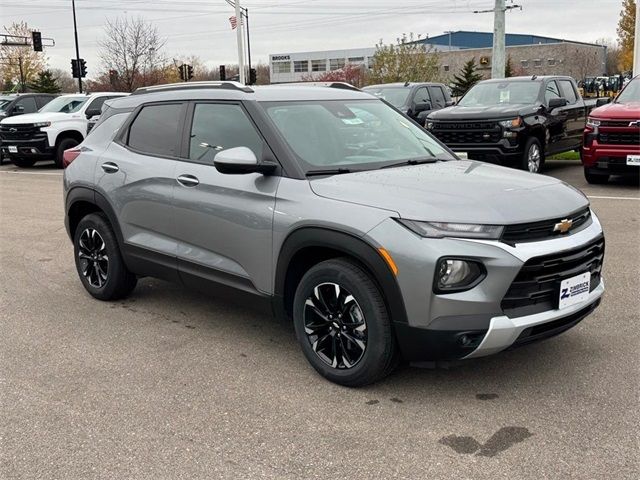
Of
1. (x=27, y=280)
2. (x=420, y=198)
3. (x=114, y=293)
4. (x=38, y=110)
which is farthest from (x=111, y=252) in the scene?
(x=38, y=110)

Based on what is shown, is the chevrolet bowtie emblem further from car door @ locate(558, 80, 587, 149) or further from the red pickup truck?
car door @ locate(558, 80, 587, 149)

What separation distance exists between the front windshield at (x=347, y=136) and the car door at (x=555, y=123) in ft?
27.7

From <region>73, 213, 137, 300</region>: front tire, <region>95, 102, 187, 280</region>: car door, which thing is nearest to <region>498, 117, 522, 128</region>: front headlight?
<region>95, 102, 187, 280</region>: car door

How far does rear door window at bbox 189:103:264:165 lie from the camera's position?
4434 millimetres

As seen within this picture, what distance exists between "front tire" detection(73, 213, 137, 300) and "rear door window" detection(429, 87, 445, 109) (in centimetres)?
1141

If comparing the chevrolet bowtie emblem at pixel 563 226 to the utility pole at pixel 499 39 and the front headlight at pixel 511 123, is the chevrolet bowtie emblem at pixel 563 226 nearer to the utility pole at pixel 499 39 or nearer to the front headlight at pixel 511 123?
the front headlight at pixel 511 123

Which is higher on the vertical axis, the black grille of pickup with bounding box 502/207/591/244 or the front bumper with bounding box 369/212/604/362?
the black grille of pickup with bounding box 502/207/591/244

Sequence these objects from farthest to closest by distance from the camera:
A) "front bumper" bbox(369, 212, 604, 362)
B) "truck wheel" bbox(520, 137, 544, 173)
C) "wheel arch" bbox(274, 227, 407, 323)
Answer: "truck wheel" bbox(520, 137, 544, 173)
"wheel arch" bbox(274, 227, 407, 323)
"front bumper" bbox(369, 212, 604, 362)

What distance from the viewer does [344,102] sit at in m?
4.88

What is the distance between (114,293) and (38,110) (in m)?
17.1

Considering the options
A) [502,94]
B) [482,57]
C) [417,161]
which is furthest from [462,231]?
[482,57]

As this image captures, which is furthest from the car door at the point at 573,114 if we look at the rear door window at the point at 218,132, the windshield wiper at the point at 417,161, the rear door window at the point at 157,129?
the rear door window at the point at 218,132

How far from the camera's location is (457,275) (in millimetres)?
3389

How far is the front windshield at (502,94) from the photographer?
12766 mm
